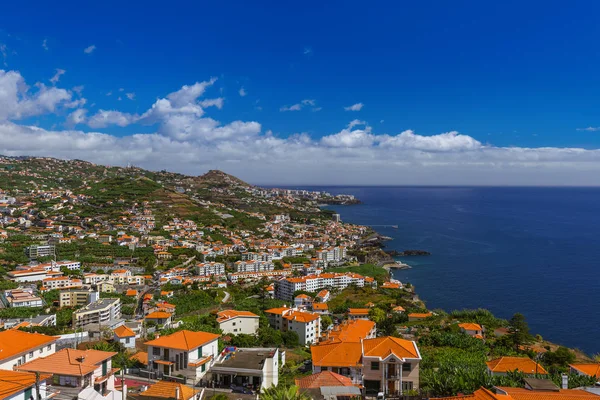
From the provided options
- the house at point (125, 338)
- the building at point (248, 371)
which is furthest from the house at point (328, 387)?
Answer: the house at point (125, 338)

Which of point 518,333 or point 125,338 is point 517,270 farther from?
point 125,338

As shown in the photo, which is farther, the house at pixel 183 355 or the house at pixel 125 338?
the house at pixel 125 338

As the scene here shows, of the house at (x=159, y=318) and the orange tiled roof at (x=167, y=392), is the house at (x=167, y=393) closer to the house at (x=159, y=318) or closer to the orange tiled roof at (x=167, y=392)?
the orange tiled roof at (x=167, y=392)

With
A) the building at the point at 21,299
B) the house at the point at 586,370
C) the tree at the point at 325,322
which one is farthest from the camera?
the building at the point at 21,299

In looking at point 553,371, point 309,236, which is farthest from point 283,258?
point 553,371

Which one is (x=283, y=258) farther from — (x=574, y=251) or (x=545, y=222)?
(x=545, y=222)

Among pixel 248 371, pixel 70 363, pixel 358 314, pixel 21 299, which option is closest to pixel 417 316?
pixel 358 314

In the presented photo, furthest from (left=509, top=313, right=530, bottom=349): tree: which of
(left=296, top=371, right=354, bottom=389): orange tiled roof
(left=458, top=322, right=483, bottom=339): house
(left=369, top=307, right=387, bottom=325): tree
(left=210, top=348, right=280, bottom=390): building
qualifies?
(left=210, top=348, right=280, bottom=390): building

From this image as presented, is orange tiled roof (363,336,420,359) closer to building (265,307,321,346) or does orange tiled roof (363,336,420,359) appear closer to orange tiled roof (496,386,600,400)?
orange tiled roof (496,386,600,400)
